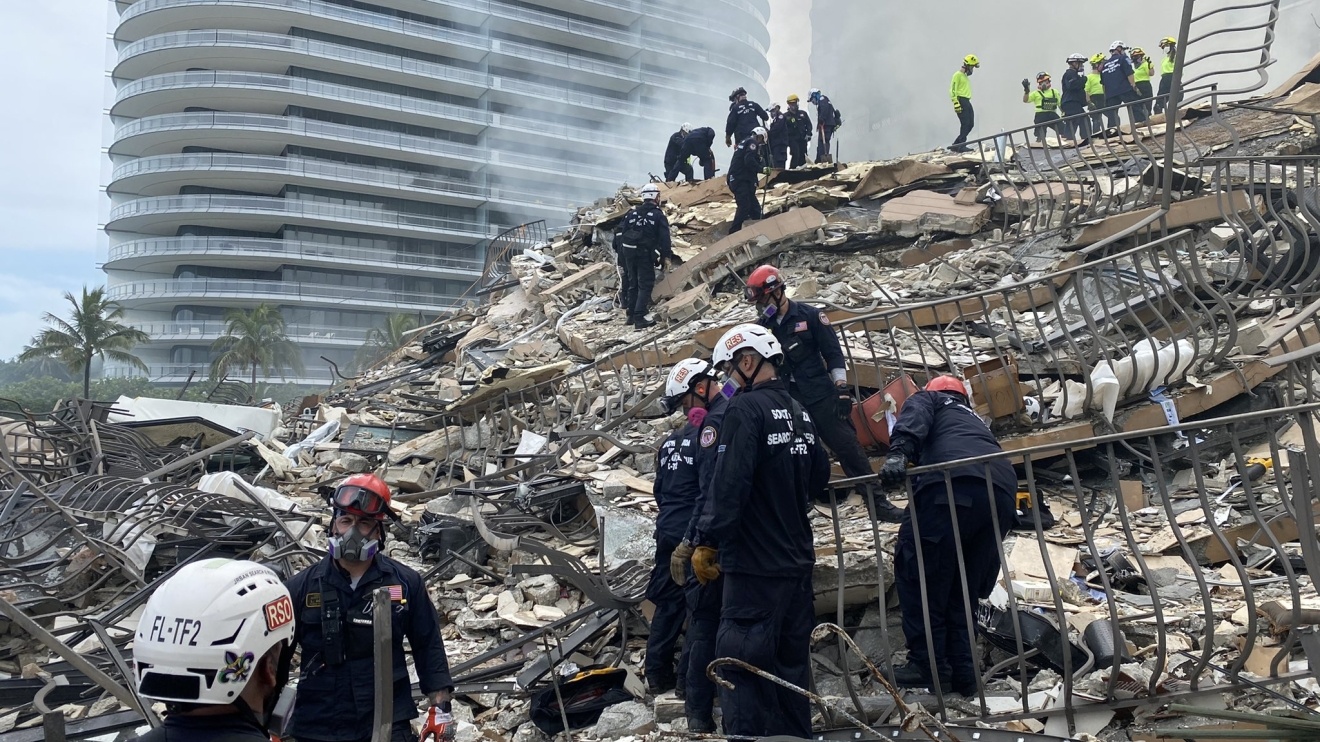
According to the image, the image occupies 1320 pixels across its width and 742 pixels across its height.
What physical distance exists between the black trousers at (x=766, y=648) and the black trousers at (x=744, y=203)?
31.1ft

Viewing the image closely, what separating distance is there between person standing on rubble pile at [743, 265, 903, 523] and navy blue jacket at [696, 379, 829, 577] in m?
1.98

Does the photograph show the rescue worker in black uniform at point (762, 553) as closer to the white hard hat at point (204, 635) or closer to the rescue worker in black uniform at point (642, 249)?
the white hard hat at point (204, 635)

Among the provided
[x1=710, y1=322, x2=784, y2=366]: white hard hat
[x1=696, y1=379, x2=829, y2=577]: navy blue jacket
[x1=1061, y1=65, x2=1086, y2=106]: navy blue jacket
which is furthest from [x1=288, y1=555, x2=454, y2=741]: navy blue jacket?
[x1=1061, y1=65, x2=1086, y2=106]: navy blue jacket

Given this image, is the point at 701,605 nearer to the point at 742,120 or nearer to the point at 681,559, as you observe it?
the point at 681,559

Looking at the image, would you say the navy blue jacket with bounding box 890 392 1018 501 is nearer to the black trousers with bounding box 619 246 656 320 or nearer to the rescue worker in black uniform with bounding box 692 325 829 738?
the rescue worker in black uniform with bounding box 692 325 829 738

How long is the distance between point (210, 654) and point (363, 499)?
138 cm

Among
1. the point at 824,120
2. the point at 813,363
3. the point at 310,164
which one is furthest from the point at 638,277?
the point at 310,164

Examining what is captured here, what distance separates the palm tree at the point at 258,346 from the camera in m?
41.4

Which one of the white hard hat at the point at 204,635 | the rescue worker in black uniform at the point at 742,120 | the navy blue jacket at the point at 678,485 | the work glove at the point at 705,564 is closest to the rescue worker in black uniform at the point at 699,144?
the rescue worker in black uniform at the point at 742,120

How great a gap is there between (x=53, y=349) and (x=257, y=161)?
21.5 metres

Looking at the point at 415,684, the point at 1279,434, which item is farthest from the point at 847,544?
the point at 1279,434

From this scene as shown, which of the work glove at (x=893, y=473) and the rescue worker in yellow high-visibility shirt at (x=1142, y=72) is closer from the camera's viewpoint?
the work glove at (x=893, y=473)

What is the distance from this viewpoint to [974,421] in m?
4.43

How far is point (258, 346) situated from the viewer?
137 ft
